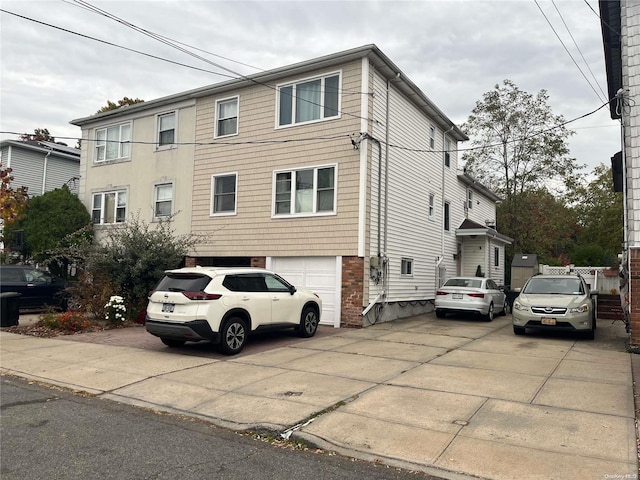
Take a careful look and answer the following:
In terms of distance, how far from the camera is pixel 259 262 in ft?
52.8

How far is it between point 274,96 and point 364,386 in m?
11.4

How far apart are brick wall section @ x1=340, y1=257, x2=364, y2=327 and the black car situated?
8338 mm

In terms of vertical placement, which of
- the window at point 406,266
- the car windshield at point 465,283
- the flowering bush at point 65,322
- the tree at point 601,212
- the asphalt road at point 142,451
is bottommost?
the asphalt road at point 142,451

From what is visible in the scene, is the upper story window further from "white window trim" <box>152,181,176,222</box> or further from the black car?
the black car

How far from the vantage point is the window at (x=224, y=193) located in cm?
1703

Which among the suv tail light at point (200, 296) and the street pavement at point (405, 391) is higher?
the suv tail light at point (200, 296)

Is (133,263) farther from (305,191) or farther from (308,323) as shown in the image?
(308,323)

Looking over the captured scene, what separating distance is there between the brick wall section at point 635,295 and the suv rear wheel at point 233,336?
25.3 ft

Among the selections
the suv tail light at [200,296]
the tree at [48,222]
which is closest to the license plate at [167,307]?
the suv tail light at [200,296]

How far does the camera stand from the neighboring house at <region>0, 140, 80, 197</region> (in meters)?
26.1

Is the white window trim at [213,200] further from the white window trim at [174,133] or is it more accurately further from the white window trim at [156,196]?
the white window trim at [174,133]

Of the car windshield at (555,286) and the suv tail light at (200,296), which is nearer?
the suv tail light at (200,296)

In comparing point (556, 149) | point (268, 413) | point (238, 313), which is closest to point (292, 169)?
point (238, 313)

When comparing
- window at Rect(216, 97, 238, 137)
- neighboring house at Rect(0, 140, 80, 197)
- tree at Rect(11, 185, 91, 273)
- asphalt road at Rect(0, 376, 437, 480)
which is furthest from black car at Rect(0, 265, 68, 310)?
neighboring house at Rect(0, 140, 80, 197)
